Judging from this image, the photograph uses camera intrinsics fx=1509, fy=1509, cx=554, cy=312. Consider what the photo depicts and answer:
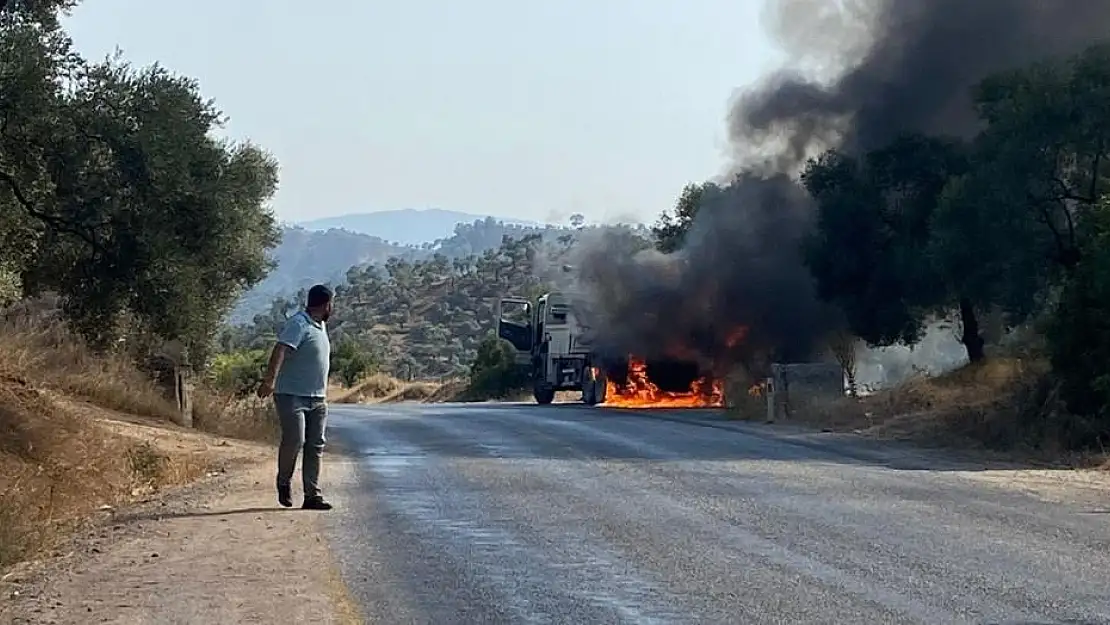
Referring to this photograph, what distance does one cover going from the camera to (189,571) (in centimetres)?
927

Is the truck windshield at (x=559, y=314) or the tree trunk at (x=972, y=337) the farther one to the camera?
the truck windshield at (x=559, y=314)

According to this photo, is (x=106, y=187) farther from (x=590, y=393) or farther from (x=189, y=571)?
(x=590, y=393)

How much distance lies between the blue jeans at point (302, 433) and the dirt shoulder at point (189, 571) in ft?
1.06

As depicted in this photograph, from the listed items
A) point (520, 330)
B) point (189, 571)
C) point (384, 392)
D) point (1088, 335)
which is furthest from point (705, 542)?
point (384, 392)

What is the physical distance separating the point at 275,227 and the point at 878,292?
11.8 m

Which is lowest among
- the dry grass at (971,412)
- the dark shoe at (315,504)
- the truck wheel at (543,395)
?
the dark shoe at (315,504)

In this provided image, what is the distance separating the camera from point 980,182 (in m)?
23.4

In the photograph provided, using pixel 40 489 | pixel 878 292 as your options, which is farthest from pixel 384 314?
pixel 40 489

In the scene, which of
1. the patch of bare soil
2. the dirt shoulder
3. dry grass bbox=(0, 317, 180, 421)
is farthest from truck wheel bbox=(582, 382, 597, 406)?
the dirt shoulder

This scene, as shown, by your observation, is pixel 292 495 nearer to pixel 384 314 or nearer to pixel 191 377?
pixel 191 377

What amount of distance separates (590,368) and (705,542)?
98.8 ft

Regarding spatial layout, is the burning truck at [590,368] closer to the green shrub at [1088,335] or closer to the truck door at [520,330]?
the truck door at [520,330]

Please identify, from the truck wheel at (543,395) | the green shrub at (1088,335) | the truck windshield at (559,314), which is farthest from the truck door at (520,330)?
the green shrub at (1088,335)

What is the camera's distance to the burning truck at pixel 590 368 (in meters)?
38.5
